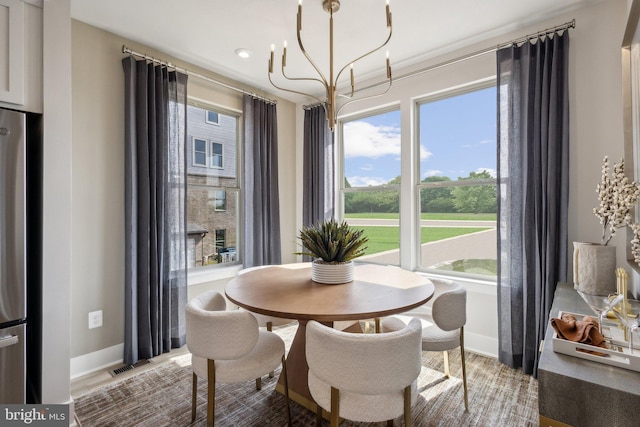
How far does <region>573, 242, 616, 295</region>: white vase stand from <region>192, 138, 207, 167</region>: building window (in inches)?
128

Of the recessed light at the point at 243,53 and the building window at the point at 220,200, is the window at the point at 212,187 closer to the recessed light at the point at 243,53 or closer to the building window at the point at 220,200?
the building window at the point at 220,200

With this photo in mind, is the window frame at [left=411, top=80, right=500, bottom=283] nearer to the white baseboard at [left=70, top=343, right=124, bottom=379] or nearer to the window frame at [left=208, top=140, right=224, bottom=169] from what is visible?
the window frame at [left=208, top=140, right=224, bottom=169]

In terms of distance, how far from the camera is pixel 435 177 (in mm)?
3148

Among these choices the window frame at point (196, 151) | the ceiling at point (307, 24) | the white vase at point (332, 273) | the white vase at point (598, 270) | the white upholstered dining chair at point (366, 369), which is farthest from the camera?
the window frame at point (196, 151)

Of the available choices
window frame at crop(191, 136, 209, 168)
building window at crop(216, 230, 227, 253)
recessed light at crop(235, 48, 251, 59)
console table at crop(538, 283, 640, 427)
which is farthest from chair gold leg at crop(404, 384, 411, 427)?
recessed light at crop(235, 48, 251, 59)

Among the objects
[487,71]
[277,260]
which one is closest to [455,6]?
[487,71]

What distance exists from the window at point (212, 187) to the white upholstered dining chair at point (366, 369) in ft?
7.66

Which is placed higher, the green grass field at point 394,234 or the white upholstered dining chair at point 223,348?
the green grass field at point 394,234

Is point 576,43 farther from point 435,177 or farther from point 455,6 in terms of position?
point 435,177

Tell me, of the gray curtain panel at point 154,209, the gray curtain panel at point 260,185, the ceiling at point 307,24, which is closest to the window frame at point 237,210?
the gray curtain panel at point 260,185

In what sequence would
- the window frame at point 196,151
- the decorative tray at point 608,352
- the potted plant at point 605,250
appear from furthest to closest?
the window frame at point 196,151 → the potted plant at point 605,250 → the decorative tray at point 608,352

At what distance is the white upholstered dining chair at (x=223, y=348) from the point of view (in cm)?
145

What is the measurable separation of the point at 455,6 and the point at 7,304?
3.32 m

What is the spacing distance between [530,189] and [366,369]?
1.99 metres
